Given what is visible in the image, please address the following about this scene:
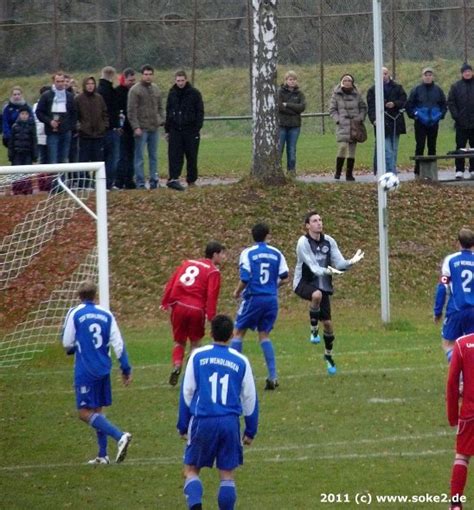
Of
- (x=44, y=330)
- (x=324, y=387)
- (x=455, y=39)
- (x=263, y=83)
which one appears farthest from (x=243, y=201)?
(x=455, y=39)

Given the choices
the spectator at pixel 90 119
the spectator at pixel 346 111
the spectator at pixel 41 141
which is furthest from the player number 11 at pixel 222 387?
the spectator at pixel 346 111

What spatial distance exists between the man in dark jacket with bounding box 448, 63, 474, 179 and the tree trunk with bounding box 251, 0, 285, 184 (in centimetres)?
349

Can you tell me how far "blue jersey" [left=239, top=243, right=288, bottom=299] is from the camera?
1627 cm

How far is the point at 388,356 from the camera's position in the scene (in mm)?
18375

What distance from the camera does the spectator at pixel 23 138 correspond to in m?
24.0

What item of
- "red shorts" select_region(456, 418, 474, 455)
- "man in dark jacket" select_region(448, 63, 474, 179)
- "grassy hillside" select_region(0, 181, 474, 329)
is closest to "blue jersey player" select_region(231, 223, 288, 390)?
"red shorts" select_region(456, 418, 474, 455)

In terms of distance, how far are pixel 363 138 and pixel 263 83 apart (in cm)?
227

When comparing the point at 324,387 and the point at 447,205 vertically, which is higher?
the point at 447,205

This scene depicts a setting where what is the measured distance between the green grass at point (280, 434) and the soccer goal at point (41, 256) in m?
0.98

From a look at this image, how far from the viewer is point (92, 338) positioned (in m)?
13.3

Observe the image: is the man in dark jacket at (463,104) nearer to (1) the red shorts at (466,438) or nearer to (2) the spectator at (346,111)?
(2) the spectator at (346,111)

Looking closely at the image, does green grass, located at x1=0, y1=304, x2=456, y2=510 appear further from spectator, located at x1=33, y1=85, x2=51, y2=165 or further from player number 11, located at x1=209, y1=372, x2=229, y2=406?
spectator, located at x1=33, y1=85, x2=51, y2=165

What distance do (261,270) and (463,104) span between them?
37.6 ft

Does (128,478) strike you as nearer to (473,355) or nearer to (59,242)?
(473,355)
